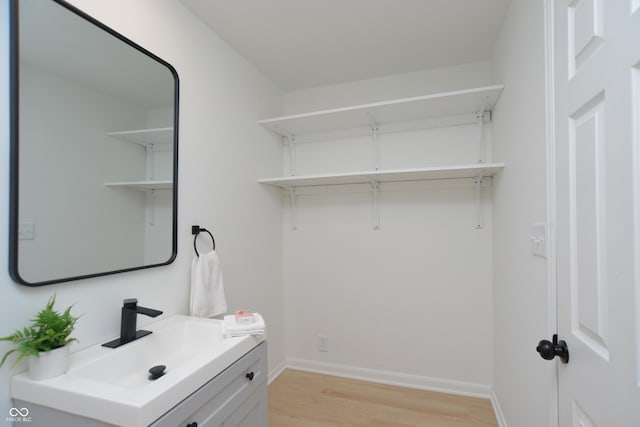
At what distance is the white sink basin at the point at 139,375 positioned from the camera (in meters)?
0.82

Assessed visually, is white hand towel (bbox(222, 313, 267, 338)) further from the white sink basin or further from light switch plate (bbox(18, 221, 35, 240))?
light switch plate (bbox(18, 221, 35, 240))

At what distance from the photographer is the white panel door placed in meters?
0.64

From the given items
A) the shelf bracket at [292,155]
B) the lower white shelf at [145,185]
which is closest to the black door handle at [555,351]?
the lower white shelf at [145,185]

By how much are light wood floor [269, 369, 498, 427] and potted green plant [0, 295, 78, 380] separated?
4.79ft

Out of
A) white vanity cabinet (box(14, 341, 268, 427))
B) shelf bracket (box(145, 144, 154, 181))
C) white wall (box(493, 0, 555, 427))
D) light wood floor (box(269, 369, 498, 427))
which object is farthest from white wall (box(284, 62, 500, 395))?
shelf bracket (box(145, 144, 154, 181))

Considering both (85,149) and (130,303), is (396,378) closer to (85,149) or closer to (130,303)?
(130,303)

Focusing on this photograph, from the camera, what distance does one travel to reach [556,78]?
1.03 m

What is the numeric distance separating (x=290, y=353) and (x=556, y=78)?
2.66m

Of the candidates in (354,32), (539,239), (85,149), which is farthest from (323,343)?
(354,32)

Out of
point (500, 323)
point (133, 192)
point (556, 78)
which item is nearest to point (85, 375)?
point (133, 192)

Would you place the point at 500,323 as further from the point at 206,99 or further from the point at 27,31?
the point at 27,31

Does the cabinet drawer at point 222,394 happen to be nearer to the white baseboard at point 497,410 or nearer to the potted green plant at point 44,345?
the potted green plant at point 44,345

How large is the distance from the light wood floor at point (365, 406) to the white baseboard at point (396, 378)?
5 centimetres
